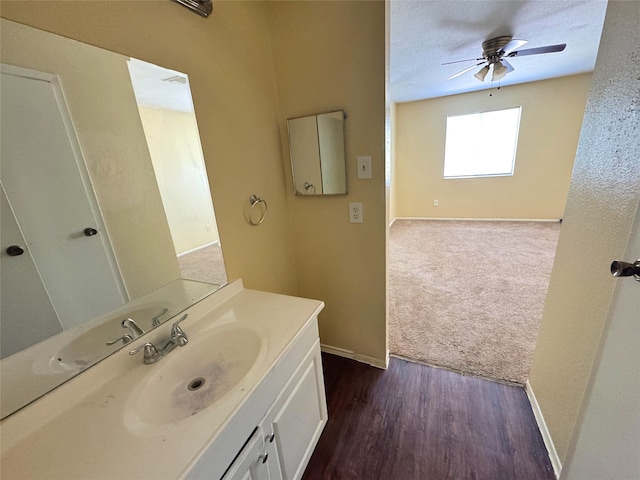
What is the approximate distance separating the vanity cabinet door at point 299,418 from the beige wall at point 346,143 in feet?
1.96

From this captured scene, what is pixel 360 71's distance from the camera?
1.28 metres

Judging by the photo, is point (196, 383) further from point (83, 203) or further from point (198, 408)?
point (83, 203)

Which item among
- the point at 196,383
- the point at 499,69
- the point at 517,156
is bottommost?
the point at 196,383

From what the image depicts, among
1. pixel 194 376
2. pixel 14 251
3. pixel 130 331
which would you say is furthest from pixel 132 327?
pixel 14 251

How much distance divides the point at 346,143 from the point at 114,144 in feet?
3.38

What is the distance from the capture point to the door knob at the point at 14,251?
634 mm

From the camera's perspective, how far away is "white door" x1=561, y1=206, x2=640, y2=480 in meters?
0.58

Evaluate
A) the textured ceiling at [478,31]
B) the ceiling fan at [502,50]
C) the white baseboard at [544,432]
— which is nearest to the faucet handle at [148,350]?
the white baseboard at [544,432]

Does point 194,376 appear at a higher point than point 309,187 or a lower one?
lower

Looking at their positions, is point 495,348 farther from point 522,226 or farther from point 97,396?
point 522,226

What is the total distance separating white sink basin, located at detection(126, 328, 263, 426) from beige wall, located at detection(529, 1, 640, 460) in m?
1.19

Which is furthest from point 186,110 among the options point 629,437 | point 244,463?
point 629,437

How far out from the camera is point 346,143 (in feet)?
4.60

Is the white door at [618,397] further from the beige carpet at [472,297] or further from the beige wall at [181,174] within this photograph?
the beige wall at [181,174]
